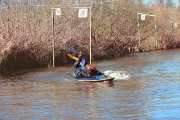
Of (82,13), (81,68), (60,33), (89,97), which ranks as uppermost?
(82,13)

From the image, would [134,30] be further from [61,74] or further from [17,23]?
[61,74]

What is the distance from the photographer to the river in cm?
1159

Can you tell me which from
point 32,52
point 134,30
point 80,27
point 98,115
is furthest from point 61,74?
point 134,30

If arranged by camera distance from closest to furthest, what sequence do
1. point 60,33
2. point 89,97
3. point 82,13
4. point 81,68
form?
point 89,97, point 81,68, point 82,13, point 60,33

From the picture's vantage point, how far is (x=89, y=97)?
47.5ft

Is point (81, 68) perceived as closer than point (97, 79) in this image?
No

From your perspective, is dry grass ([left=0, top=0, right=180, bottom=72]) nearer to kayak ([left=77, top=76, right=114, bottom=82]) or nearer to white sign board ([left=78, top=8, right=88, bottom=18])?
white sign board ([left=78, top=8, right=88, bottom=18])

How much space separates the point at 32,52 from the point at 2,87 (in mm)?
7989

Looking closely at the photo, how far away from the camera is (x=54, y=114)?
1169cm

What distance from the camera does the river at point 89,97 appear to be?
11.6m

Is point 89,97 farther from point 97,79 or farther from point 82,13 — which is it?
point 82,13

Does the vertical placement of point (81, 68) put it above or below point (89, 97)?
above

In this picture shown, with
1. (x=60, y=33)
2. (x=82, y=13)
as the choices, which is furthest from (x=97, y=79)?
(x=60, y=33)

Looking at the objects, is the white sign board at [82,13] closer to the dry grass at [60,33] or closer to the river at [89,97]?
the river at [89,97]
